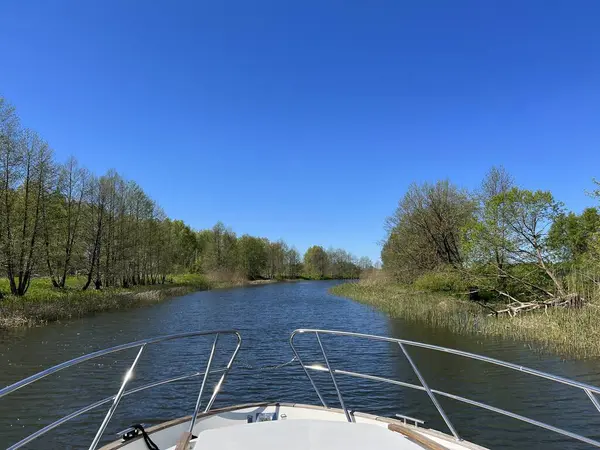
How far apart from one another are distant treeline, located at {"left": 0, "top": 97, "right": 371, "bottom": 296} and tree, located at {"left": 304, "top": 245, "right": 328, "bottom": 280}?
118 ft

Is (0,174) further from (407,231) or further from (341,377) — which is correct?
(407,231)

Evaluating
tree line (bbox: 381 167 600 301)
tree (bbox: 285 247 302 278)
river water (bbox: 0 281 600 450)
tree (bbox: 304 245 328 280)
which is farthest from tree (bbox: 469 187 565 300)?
tree (bbox: 304 245 328 280)

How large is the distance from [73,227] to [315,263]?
75241 millimetres

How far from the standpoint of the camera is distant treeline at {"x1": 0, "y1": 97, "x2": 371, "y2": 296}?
22594mm

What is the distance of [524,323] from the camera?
15570 mm

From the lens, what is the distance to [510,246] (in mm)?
20000

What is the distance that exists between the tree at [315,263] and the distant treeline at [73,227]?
118 feet

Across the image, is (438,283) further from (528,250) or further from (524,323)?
(524,323)

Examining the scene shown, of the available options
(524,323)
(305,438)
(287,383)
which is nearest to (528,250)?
(524,323)

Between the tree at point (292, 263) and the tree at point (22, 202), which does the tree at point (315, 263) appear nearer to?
the tree at point (292, 263)

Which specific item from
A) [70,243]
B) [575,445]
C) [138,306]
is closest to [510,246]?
[575,445]

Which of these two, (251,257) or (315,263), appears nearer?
(251,257)

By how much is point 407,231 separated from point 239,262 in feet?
153

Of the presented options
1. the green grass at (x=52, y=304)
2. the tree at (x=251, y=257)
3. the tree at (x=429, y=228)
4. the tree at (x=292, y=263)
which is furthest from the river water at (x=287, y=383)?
the tree at (x=292, y=263)
